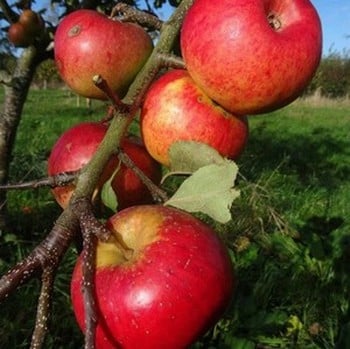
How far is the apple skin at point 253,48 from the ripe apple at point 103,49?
0.11 meters

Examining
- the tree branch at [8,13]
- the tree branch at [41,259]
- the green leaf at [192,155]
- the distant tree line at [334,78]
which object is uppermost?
the tree branch at [41,259]

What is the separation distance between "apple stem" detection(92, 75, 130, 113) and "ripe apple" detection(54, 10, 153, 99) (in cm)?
14

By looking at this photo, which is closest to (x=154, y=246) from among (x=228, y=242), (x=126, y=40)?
(x=126, y=40)

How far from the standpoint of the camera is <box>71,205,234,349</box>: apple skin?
0.48 metres

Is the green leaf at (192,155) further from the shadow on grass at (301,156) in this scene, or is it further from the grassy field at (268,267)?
the shadow on grass at (301,156)

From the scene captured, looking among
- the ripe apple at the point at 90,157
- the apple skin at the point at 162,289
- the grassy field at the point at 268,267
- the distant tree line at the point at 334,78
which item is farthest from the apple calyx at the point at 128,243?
the distant tree line at the point at 334,78

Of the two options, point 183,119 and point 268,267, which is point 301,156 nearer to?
point 268,267

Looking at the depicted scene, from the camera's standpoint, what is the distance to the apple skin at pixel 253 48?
55 cm

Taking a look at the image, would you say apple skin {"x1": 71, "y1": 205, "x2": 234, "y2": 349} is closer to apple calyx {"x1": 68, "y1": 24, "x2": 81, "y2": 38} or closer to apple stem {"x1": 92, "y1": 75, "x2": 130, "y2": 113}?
apple stem {"x1": 92, "y1": 75, "x2": 130, "y2": 113}

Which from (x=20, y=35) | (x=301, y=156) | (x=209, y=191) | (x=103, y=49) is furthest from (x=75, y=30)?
(x=301, y=156)

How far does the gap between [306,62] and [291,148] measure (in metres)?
6.83

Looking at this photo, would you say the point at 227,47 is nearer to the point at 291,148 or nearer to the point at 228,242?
the point at 228,242

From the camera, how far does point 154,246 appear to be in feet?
1.66

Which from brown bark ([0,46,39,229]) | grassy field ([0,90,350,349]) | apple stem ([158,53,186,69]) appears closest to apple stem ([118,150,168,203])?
apple stem ([158,53,186,69])
